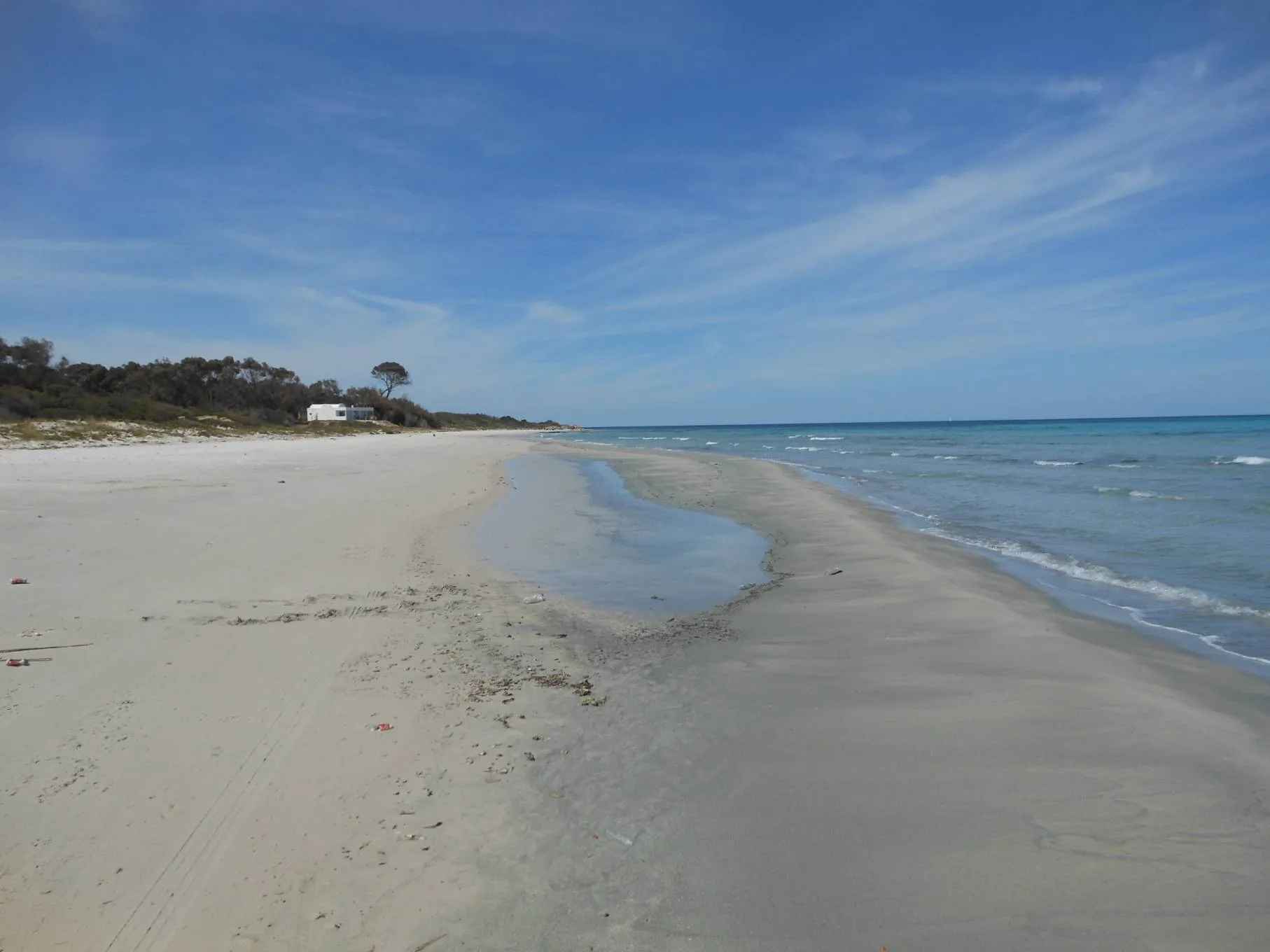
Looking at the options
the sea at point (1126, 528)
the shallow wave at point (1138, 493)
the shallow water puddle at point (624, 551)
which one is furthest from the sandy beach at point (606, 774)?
the shallow wave at point (1138, 493)

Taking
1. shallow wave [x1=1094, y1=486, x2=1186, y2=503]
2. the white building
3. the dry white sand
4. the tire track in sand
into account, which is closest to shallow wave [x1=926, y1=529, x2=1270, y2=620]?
the dry white sand

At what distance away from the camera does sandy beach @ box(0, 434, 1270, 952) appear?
2824 mm

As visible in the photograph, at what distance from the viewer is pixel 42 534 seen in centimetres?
945

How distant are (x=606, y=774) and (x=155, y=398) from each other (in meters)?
66.3

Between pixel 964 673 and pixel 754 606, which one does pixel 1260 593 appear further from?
pixel 754 606

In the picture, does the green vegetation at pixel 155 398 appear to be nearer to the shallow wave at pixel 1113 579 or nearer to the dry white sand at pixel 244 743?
the dry white sand at pixel 244 743

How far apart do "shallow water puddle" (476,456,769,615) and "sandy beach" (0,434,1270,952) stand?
32.0 inches

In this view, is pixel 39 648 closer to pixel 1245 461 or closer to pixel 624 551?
pixel 624 551

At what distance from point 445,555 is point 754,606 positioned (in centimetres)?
480

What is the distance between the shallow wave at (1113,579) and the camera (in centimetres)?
754

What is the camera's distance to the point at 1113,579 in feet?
29.8

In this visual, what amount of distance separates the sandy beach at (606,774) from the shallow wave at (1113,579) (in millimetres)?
1658

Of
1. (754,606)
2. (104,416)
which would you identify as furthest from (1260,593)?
(104,416)

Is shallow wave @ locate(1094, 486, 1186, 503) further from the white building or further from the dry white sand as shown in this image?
the white building
